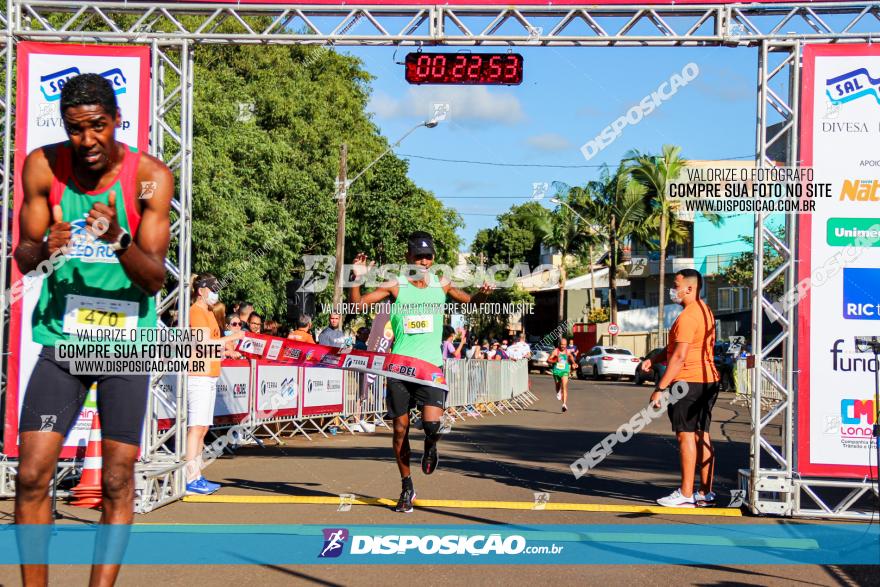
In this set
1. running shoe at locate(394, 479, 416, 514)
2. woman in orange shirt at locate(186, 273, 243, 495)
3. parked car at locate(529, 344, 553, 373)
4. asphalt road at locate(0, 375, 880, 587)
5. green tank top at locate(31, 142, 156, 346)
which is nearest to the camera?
green tank top at locate(31, 142, 156, 346)

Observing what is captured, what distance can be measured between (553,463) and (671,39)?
19.0 ft

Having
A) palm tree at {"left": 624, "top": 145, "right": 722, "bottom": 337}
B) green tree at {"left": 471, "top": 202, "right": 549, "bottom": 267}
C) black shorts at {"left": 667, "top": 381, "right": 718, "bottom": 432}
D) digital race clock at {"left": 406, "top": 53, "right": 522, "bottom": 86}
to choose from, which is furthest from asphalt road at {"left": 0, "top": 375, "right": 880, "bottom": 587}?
green tree at {"left": 471, "top": 202, "right": 549, "bottom": 267}

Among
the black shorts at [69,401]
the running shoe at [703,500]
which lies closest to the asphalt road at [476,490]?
the running shoe at [703,500]

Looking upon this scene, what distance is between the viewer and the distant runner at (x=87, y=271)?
4.24 m

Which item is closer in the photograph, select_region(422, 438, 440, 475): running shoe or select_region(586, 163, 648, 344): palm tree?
select_region(422, 438, 440, 475): running shoe

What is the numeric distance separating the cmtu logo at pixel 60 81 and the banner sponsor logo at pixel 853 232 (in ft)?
21.5

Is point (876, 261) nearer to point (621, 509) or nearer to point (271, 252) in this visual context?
point (621, 509)

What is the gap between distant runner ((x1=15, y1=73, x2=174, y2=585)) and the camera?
424 cm

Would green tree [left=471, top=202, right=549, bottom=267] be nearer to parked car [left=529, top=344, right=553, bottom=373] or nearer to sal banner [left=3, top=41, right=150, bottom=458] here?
parked car [left=529, top=344, right=553, bottom=373]

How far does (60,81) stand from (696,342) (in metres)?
6.42

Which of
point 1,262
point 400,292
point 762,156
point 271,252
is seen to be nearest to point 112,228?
point 400,292

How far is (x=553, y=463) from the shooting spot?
1293 cm

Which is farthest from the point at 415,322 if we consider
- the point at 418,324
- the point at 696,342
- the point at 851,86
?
the point at 851,86

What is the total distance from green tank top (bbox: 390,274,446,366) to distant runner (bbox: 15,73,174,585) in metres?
4.33
